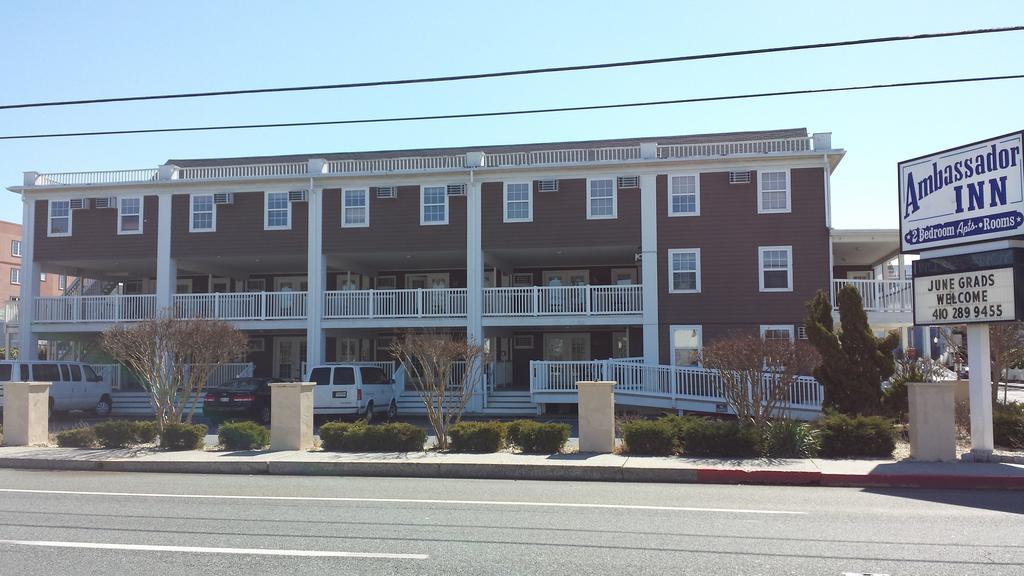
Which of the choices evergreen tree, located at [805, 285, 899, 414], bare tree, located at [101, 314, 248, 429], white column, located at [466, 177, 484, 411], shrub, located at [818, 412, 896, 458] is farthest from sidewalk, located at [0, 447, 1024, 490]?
white column, located at [466, 177, 484, 411]

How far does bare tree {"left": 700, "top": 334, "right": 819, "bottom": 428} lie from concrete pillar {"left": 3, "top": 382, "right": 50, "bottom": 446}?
13440mm

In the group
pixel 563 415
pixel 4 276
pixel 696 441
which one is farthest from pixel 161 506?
pixel 4 276

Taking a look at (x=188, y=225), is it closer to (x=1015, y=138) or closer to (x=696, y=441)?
(x=696, y=441)

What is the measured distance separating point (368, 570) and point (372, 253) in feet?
69.9

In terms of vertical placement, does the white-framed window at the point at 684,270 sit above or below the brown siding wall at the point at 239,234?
below

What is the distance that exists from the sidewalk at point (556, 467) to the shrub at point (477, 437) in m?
0.40

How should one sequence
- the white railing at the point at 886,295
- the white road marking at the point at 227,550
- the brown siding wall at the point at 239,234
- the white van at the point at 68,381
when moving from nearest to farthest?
the white road marking at the point at 227,550 < the white van at the point at 68,381 < the white railing at the point at 886,295 < the brown siding wall at the point at 239,234

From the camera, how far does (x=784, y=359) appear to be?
45.6ft

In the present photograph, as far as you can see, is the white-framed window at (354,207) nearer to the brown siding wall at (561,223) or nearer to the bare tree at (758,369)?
the brown siding wall at (561,223)

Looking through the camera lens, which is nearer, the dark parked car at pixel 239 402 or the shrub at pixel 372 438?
the shrub at pixel 372 438

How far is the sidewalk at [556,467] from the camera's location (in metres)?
11.2

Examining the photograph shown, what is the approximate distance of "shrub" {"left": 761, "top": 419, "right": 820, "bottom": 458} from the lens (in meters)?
13.0

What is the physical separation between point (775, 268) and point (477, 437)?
14155 mm

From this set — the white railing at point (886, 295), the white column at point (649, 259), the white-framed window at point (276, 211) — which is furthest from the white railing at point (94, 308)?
the white railing at point (886, 295)
